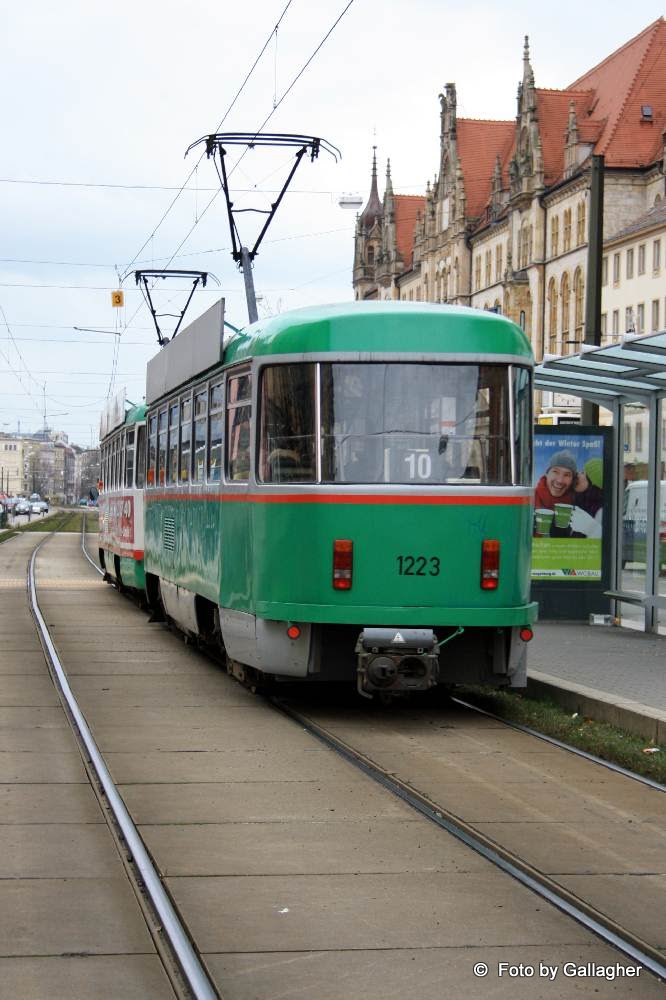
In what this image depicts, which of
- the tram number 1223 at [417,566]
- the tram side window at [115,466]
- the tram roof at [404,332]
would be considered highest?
the tram roof at [404,332]

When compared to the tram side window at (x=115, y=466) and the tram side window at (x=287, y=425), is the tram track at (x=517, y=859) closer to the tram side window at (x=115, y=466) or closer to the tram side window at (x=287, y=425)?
the tram side window at (x=287, y=425)

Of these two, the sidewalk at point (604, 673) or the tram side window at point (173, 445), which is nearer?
the sidewalk at point (604, 673)

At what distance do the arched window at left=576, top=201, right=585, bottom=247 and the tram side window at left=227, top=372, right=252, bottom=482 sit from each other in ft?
223

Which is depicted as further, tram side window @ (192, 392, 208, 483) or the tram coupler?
tram side window @ (192, 392, 208, 483)

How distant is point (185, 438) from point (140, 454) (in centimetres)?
652

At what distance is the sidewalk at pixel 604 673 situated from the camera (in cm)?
1182

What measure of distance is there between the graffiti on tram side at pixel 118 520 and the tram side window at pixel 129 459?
26 cm

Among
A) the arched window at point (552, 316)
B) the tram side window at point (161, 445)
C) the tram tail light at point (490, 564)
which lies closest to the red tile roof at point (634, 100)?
the arched window at point (552, 316)

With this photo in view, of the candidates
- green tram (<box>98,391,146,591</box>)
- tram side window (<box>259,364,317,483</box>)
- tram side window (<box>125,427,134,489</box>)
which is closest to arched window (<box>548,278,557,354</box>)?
green tram (<box>98,391,146,591</box>)

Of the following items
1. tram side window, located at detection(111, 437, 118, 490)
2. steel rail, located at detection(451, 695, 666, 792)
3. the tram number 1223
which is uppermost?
tram side window, located at detection(111, 437, 118, 490)

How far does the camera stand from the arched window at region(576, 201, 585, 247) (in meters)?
80.0

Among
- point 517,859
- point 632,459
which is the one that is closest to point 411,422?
point 517,859

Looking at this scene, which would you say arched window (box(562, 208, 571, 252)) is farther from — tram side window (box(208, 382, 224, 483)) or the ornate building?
tram side window (box(208, 382, 224, 483))

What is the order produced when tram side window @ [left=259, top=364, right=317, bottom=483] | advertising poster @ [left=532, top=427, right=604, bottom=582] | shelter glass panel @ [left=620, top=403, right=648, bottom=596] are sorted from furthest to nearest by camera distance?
advertising poster @ [left=532, top=427, right=604, bottom=582], shelter glass panel @ [left=620, top=403, right=648, bottom=596], tram side window @ [left=259, top=364, right=317, bottom=483]
